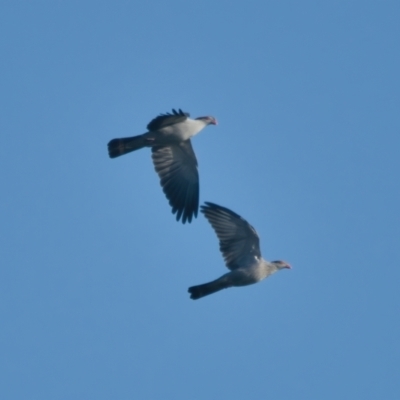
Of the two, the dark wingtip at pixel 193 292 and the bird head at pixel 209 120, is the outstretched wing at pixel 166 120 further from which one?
the dark wingtip at pixel 193 292

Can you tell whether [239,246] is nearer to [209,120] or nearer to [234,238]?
[234,238]

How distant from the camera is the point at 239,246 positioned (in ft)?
71.7

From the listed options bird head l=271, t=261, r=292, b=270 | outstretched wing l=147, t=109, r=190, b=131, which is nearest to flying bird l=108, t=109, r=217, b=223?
outstretched wing l=147, t=109, r=190, b=131

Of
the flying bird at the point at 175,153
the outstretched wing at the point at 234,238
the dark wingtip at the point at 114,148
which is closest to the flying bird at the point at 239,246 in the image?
the outstretched wing at the point at 234,238

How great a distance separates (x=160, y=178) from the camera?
2358cm

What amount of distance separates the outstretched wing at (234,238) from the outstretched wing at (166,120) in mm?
1835

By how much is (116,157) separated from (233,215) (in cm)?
280

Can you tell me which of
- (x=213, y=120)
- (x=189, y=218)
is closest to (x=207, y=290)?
(x=189, y=218)

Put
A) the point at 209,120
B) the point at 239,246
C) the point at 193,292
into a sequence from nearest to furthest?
the point at 193,292 → the point at 239,246 → the point at 209,120

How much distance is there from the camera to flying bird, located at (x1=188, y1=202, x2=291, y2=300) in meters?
21.6

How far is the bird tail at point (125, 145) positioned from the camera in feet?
74.3

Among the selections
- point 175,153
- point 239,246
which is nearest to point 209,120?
point 175,153

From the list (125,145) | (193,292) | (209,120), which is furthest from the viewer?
(209,120)

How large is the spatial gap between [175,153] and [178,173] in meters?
0.42
